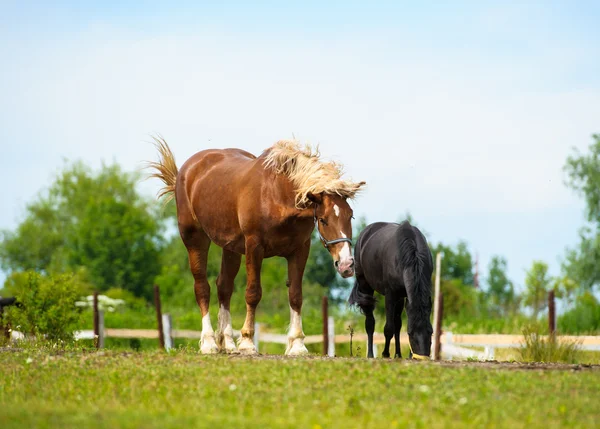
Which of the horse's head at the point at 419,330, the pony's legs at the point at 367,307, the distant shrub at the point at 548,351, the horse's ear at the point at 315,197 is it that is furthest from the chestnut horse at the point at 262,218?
the distant shrub at the point at 548,351

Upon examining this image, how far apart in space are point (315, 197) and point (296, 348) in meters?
2.04

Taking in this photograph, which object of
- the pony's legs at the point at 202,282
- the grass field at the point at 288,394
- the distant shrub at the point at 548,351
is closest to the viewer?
the grass field at the point at 288,394

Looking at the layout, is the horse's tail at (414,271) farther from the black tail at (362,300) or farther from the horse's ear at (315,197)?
the black tail at (362,300)

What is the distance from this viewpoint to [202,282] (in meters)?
12.2

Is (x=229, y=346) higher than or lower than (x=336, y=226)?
lower

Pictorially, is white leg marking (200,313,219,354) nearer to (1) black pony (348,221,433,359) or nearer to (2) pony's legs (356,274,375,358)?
(1) black pony (348,221,433,359)

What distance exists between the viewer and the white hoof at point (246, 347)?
10.8m

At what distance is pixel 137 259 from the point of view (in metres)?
62.3

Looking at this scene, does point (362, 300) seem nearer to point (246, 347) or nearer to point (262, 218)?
point (246, 347)

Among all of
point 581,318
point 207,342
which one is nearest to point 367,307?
point 207,342

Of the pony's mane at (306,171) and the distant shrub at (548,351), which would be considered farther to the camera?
the distant shrub at (548,351)

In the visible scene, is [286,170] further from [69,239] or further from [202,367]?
[69,239]

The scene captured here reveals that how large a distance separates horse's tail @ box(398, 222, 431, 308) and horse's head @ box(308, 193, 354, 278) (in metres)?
0.95

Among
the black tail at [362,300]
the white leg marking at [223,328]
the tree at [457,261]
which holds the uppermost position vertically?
the tree at [457,261]
